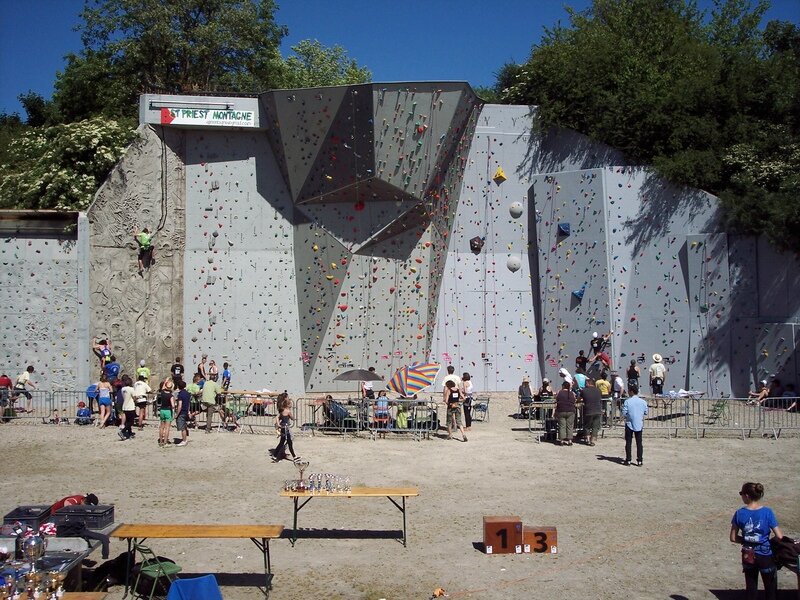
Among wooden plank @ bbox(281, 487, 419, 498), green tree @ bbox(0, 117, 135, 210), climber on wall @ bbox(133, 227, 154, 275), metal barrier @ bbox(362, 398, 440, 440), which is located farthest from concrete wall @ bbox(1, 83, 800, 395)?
wooden plank @ bbox(281, 487, 419, 498)

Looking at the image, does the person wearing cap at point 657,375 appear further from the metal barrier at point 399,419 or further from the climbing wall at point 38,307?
the climbing wall at point 38,307

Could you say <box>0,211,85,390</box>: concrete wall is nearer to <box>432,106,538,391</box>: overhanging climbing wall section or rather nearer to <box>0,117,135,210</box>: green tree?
<box>0,117,135,210</box>: green tree

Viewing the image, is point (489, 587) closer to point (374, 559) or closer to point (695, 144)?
point (374, 559)

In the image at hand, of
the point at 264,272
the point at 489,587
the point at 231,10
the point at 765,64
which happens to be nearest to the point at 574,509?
the point at 489,587

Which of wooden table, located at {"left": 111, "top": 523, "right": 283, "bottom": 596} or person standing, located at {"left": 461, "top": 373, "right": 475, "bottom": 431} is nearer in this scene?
wooden table, located at {"left": 111, "top": 523, "right": 283, "bottom": 596}

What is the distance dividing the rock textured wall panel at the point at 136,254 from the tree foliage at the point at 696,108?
11348 mm

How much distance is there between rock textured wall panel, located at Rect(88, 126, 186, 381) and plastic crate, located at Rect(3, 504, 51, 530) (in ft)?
48.4

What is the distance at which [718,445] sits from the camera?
18.4 meters

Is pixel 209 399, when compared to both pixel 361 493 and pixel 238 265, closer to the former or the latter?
pixel 238 265

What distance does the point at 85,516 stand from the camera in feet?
33.3

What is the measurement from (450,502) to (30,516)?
6.47 meters

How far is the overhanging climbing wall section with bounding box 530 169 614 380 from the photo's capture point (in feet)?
81.8

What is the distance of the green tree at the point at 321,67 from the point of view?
46.4m

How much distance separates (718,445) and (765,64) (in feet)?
42.1
